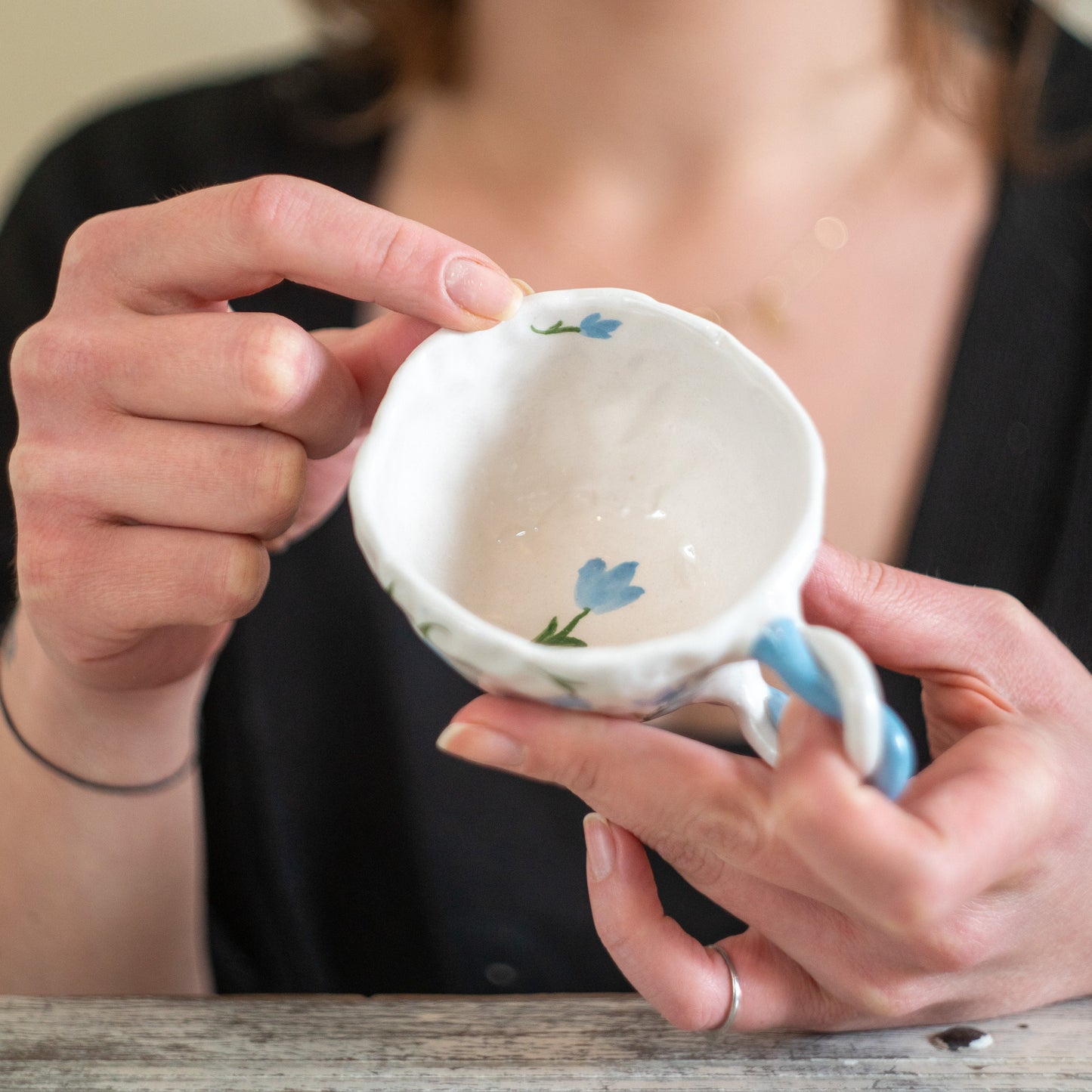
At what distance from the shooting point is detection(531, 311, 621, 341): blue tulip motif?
542 millimetres

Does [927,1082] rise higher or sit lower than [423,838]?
higher

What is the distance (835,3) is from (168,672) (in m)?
0.92

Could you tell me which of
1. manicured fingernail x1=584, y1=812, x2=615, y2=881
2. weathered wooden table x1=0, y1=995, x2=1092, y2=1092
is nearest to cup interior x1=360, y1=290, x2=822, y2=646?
manicured fingernail x1=584, y1=812, x2=615, y2=881

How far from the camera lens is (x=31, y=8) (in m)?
1.49

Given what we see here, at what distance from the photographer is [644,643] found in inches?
17.6

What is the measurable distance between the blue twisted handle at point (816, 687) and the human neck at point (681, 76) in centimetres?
76

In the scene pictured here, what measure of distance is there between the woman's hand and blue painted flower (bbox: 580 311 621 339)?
18cm

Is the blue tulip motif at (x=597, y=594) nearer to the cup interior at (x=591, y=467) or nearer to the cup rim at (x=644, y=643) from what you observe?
the cup interior at (x=591, y=467)

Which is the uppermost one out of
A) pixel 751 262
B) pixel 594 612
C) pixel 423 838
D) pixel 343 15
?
pixel 343 15

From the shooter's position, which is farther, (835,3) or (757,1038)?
(835,3)

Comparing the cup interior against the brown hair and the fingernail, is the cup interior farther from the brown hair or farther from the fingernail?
the brown hair

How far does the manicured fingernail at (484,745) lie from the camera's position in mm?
458

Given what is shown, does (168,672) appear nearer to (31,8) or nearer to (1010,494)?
(1010,494)

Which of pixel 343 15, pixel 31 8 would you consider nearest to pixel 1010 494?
pixel 343 15
